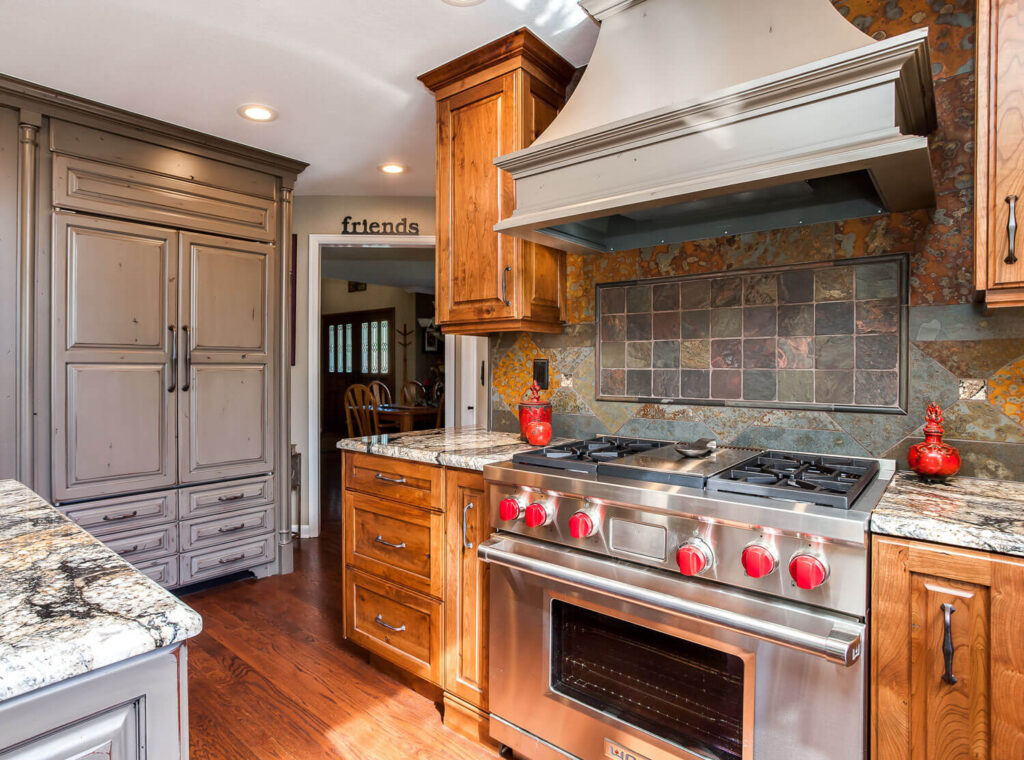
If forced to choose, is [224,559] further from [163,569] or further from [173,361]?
[173,361]

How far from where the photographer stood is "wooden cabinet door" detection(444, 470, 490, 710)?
186cm

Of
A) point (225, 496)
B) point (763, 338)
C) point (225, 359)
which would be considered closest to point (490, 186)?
point (763, 338)

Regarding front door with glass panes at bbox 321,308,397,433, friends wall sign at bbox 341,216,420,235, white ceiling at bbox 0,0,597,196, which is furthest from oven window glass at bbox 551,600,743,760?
front door with glass panes at bbox 321,308,397,433

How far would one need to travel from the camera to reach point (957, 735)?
1.13m

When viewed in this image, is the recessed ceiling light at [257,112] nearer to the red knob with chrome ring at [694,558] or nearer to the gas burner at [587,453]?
the gas burner at [587,453]

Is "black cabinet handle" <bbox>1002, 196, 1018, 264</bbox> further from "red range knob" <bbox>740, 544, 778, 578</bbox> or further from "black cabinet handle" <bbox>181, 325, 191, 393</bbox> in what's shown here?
"black cabinet handle" <bbox>181, 325, 191, 393</bbox>

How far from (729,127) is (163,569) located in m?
3.16

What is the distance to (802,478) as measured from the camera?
141 centimetres

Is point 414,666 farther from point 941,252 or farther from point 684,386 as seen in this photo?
point 941,252

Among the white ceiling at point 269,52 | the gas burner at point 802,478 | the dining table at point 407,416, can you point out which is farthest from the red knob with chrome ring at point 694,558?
the dining table at point 407,416

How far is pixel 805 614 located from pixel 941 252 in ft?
3.51

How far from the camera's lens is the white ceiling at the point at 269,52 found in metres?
2.02

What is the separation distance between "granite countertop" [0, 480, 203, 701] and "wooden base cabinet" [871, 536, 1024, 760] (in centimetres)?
125

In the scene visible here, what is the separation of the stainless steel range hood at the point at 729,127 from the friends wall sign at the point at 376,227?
2.43m
